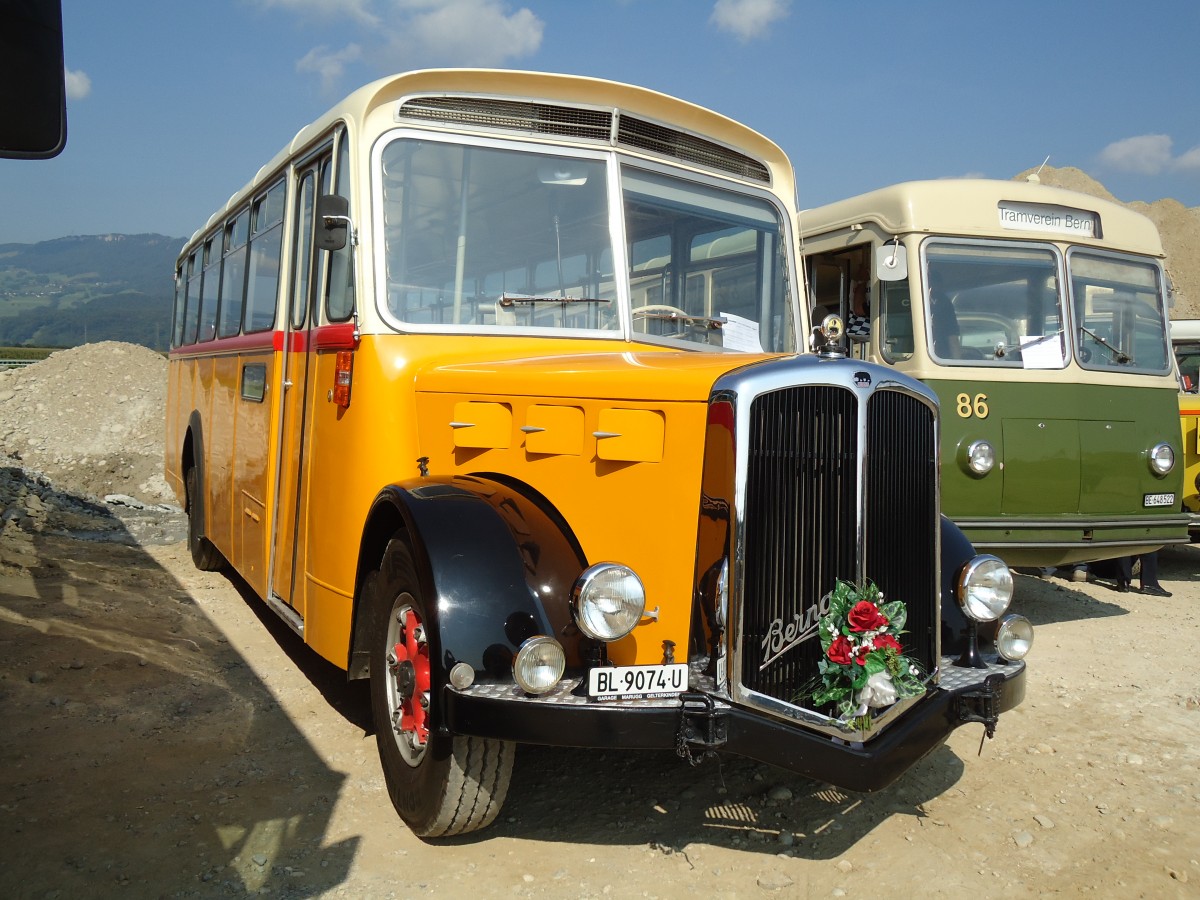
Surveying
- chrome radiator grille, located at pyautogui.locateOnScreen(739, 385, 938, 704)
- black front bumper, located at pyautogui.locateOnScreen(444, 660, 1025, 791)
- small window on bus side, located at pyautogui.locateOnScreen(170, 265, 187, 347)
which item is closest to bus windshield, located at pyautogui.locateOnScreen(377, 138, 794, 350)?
chrome radiator grille, located at pyautogui.locateOnScreen(739, 385, 938, 704)

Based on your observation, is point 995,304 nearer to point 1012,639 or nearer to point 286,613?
point 1012,639

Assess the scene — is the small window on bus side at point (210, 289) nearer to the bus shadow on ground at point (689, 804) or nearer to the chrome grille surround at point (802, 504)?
the bus shadow on ground at point (689, 804)

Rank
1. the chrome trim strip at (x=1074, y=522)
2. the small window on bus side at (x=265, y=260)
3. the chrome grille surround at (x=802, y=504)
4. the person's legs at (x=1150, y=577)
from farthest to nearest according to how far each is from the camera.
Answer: the person's legs at (x=1150, y=577)
the chrome trim strip at (x=1074, y=522)
the small window on bus side at (x=265, y=260)
the chrome grille surround at (x=802, y=504)

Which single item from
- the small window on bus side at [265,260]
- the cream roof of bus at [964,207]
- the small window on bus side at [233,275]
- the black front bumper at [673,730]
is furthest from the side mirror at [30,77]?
the cream roof of bus at [964,207]

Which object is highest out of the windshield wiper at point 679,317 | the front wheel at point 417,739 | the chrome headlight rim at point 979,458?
the windshield wiper at point 679,317

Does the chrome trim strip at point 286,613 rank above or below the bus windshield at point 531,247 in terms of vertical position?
below

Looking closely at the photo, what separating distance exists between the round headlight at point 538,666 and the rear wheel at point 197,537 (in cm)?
537

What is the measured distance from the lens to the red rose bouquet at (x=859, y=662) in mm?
3176

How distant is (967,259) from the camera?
7.41 m

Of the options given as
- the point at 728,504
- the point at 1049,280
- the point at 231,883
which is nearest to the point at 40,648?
the point at 231,883

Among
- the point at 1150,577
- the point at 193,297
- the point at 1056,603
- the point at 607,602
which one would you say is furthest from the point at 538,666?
the point at 1150,577

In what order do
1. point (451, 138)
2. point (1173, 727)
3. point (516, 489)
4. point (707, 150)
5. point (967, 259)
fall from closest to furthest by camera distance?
point (516, 489), point (451, 138), point (707, 150), point (1173, 727), point (967, 259)

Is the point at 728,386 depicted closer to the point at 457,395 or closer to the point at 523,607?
the point at 523,607

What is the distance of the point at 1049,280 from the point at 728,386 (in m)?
5.18
